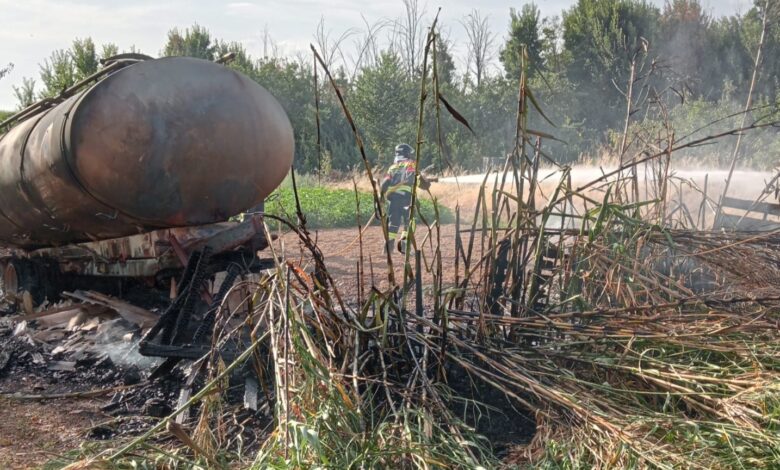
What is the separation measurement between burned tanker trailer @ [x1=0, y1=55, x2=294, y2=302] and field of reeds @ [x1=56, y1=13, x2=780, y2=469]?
1539 millimetres

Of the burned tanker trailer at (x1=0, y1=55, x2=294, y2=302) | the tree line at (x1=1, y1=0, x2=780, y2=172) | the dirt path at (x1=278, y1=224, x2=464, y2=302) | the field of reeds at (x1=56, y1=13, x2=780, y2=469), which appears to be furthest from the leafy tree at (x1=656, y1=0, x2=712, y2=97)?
the field of reeds at (x1=56, y1=13, x2=780, y2=469)

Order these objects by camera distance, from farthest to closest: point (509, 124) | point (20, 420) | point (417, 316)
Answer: point (509, 124) → point (20, 420) → point (417, 316)

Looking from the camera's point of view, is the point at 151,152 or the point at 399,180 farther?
the point at 399,180

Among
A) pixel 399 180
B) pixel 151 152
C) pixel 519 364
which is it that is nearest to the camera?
pixel 519 364

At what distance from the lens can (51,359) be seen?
673 centimetres

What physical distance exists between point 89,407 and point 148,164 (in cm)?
172

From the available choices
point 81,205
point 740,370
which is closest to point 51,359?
point 81,205

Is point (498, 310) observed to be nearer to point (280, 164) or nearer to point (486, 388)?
point (486, 388)

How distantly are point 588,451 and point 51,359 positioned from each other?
499cm

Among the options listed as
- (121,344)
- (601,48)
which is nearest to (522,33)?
(601,48)

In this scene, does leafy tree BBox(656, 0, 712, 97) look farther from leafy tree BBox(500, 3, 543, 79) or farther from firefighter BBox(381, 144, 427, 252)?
firefighter BBox(381, 144, 427, 252)

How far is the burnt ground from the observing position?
13.9 feet

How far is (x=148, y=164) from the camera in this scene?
5637mm

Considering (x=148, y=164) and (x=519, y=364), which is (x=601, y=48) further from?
(x=519, y=364)
